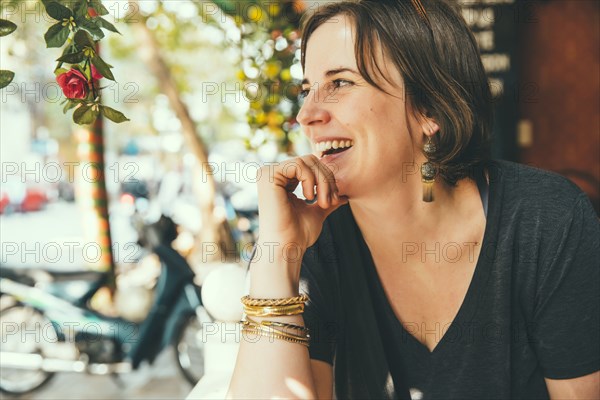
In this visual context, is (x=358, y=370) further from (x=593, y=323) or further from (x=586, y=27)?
(x=586, y=27)

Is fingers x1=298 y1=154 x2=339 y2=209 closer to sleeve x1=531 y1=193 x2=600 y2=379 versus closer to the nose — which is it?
the nose

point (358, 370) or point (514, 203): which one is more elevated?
point (514, 203)

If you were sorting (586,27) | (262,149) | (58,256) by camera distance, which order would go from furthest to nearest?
1. (58,256)
2. (586,27)
3. (262,149)

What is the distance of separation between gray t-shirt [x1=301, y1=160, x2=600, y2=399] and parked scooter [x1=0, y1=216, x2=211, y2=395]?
2.59 meters

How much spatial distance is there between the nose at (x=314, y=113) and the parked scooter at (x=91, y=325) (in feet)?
8.84

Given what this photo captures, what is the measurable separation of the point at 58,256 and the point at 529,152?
8.43 m

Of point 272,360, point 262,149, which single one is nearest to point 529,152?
point 262,149

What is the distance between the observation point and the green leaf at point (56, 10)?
106 centimetres

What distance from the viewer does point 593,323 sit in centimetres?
126

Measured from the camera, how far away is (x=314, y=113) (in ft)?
4.58

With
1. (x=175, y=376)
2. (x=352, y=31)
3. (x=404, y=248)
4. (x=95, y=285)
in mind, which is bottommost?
(x=175, y=376)

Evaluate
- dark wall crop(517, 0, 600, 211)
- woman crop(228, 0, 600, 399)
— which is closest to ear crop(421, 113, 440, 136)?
woman crop(228, 0, 600, 399)

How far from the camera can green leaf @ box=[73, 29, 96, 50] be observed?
1.08 meters

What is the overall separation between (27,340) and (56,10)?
3675 mm
